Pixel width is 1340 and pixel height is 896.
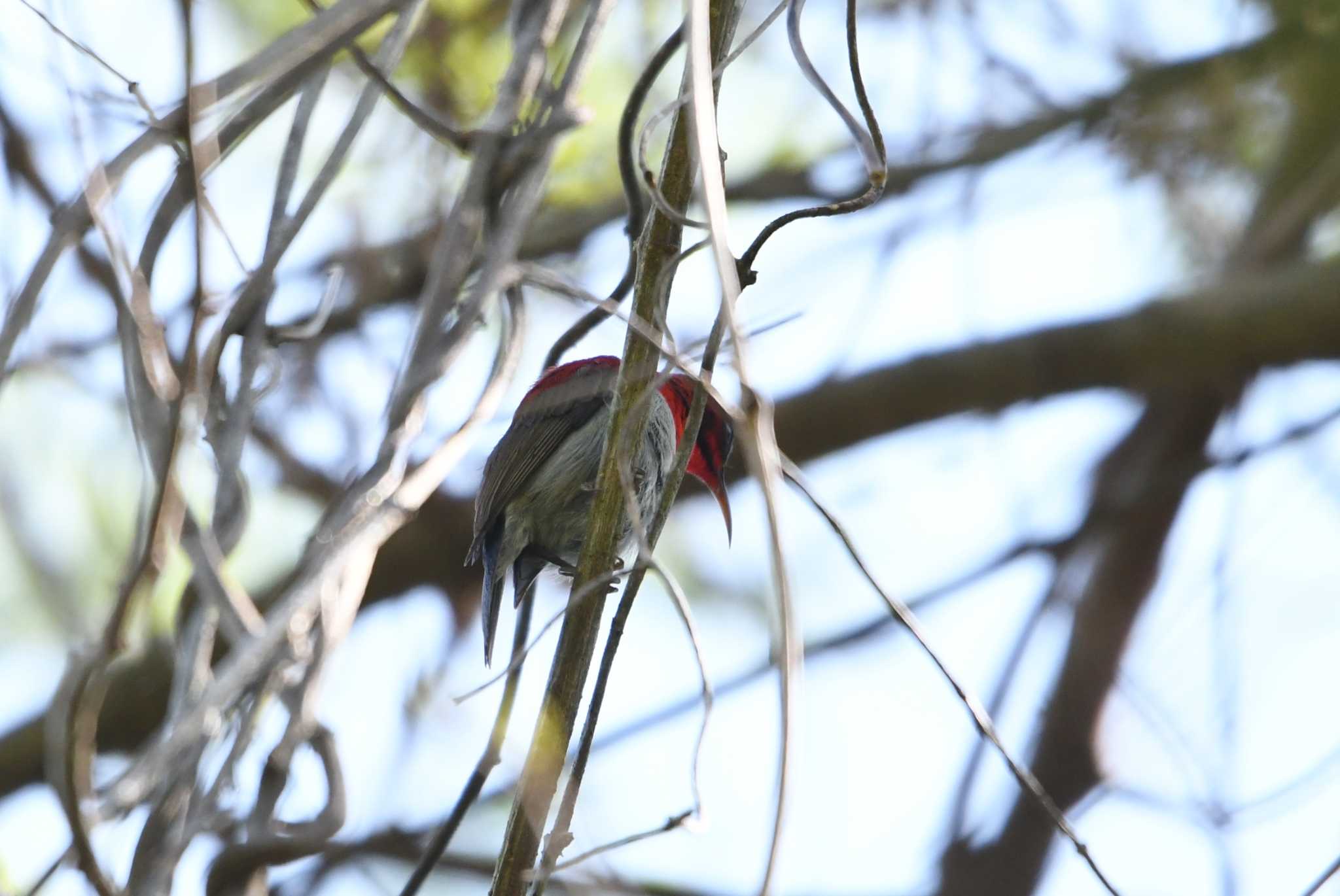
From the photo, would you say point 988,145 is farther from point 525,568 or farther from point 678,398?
point 525,568

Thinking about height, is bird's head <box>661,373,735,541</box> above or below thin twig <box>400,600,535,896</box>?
above

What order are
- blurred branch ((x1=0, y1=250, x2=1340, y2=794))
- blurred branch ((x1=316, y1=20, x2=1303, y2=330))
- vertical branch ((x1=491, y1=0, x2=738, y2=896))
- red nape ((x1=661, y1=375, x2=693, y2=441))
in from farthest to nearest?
blurred branch ((x1=316, y1=20, x2=1303, y2=330)) < blurred branch ((x1=0, y1=250, x2=1340, y2=794)) < red nape ((x1=661, y1=375, x2=693, y2=441)) < vertical branch ((x1=491, y1=0, x2=738, y2=896))

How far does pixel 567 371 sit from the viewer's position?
454cm

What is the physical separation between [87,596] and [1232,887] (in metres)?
4.36

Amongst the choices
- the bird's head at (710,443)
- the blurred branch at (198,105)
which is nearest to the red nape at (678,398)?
the bird's head at (710,443)

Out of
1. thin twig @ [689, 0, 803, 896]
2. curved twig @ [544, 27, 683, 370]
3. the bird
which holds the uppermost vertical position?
the bird

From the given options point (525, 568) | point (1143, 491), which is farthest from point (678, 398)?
point (1143, 491)

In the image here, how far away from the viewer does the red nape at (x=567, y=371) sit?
439 cm

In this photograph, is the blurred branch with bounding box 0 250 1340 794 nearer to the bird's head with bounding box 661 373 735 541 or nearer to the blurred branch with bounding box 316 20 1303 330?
the bird's head with bounding box 661 373 735 541

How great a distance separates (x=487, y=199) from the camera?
2373 mm

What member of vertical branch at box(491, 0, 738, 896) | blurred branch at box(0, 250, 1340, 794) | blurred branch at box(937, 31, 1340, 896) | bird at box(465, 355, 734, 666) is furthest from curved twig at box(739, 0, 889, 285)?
blurred branch at box(937, 31, 1340, 896)

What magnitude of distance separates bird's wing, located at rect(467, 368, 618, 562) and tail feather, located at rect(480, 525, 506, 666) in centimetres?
4

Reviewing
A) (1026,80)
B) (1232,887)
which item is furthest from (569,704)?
(1026,80)

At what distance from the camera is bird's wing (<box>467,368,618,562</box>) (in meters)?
4.17
